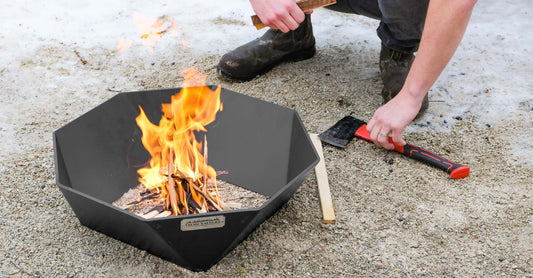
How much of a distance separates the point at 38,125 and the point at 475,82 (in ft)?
7.32

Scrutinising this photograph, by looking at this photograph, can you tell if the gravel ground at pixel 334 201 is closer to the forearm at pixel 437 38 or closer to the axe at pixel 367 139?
the axe at pixel 367 139

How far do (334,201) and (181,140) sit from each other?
0.63 meters

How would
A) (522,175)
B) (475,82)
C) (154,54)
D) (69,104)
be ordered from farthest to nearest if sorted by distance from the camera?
(154,54) → (475,82) → (69,104) → (522,175)

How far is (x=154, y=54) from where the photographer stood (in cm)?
285

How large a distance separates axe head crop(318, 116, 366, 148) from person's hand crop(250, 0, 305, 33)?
0.57m

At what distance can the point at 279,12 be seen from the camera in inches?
70.6

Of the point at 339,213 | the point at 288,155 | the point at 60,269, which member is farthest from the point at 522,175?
the point at 60,269

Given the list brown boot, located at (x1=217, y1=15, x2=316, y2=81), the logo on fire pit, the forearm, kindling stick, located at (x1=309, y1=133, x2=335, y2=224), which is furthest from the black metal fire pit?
brown boot, located at (x1=217, y1=15, x2=316, y2=81)

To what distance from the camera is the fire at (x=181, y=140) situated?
70.4 inches

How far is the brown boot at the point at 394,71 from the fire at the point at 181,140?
913 mm

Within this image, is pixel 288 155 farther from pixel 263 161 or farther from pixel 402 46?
pixel 402 46

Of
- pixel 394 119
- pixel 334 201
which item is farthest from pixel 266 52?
pixel 334 201

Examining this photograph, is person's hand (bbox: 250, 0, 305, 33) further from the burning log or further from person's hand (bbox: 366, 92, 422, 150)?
the burning log

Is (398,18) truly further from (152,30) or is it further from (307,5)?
(152,30)
